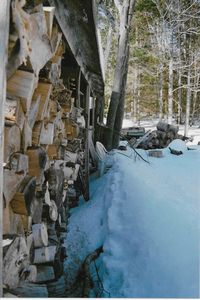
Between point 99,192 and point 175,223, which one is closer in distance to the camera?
point 175,223

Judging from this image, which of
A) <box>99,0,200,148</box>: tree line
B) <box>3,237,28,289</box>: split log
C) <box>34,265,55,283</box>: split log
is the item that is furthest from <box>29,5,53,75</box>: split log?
<box>99,0,200,148</box>: tree line

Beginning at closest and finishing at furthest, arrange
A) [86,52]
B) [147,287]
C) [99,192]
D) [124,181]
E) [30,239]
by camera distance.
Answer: [30,239], [147,287], [86,52], [124,181], [99,192]

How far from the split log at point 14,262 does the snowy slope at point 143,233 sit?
121cm

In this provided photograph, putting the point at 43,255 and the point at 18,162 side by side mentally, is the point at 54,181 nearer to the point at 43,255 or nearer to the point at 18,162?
the point at 43,255

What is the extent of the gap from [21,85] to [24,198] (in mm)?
499

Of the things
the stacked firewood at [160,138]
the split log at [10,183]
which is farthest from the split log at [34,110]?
the stacked firewood at [160,138]

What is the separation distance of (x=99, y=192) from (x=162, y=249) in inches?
84.9

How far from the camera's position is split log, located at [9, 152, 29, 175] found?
1.65 metres

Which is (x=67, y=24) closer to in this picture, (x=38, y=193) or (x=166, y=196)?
(x=38, y=193)

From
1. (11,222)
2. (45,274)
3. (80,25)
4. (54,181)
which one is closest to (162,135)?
(80,25)

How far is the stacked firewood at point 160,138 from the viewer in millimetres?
9477

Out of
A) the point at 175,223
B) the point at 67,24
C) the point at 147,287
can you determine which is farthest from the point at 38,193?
the point at 175,223

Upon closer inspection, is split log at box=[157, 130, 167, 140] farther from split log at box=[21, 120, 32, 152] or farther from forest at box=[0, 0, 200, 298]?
split log at box=[21, 120, 32, 152]

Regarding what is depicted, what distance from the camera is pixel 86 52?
389cm
